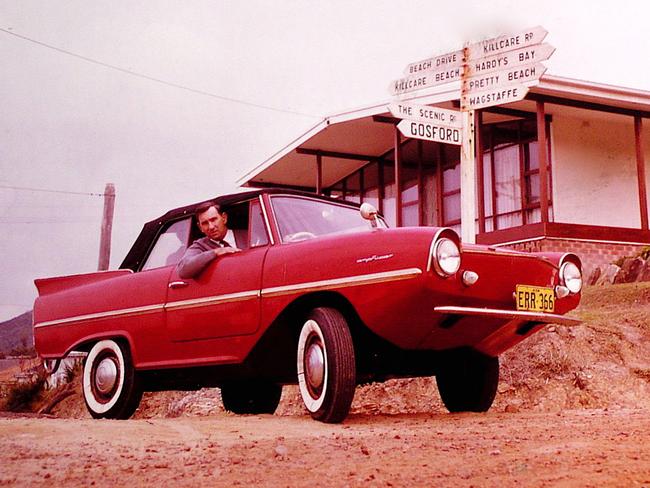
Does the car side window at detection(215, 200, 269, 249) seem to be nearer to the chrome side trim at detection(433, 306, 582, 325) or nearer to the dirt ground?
the dirt ground

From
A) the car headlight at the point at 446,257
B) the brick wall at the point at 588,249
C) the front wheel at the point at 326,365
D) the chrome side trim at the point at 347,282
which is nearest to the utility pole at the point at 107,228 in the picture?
the brick wall at the point at 588,249

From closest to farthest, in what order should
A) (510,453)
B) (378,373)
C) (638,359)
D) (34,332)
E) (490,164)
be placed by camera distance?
(510,453)
(378,373)
(34,332)
(638,359)
(490,164)

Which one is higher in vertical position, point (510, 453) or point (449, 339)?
point (449, 339)

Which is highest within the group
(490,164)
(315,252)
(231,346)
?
(490,164)

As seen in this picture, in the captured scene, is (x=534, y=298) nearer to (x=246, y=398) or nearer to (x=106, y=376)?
(x=246, y=398)

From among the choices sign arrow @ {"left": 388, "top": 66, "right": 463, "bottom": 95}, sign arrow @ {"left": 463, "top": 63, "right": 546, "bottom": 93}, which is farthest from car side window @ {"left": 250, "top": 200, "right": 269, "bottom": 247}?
sign arrow @ {"left": 388, "top": 66, "right": 463, "bottom": 95}

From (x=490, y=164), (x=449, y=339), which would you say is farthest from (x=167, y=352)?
(x=490, y=164)

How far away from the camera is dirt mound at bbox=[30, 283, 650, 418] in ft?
25.6

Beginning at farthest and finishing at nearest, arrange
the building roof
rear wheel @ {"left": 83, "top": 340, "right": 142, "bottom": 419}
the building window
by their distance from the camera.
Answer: the building window
the building roof
rear wheel @ {"left": 83, "top": 340, "right": 142, "bottom": 419}

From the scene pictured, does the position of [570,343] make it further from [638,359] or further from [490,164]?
[490,164]

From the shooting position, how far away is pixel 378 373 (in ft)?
18.9

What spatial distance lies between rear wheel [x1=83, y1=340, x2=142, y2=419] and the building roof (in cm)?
858

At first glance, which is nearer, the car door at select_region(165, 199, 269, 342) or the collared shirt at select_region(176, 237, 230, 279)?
the car door at select_region(165, 199, 269, 342)

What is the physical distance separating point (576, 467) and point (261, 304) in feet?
8.85
